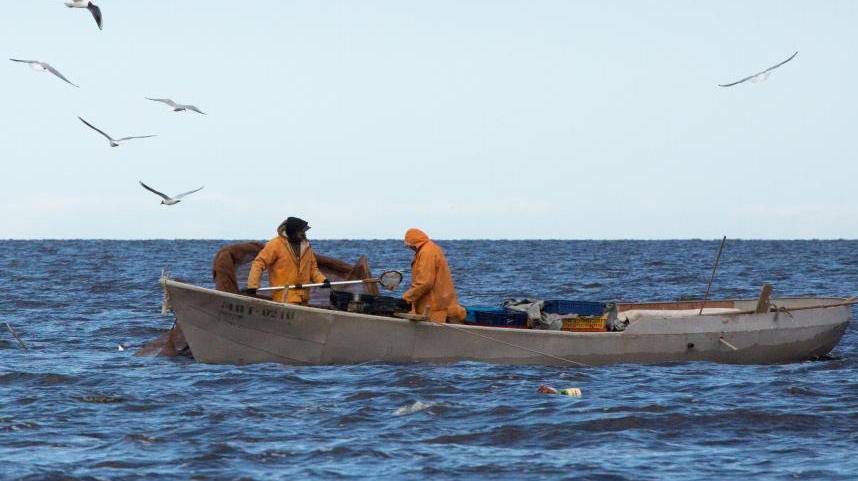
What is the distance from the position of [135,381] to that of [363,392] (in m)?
3.19

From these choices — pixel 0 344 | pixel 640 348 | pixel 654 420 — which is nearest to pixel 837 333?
pixel 640 348

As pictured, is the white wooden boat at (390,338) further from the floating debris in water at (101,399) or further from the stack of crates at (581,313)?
the floating debris in water at (101,399)

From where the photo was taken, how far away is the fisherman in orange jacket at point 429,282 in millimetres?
15141

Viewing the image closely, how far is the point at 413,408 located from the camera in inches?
482

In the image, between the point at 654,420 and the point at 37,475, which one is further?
the point at 654,420

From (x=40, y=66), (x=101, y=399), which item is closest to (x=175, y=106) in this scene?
(x=40, y=66)

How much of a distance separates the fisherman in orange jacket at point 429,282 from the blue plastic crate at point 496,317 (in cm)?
69

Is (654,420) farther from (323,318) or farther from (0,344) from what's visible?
(0,344)

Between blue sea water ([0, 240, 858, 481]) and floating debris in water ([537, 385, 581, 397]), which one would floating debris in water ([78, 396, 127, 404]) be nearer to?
blue sea water ([0, 240, 858, 481])

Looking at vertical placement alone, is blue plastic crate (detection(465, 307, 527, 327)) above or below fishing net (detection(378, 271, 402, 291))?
below

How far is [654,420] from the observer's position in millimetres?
11734

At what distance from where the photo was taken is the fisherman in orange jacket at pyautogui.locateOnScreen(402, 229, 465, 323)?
49.7 ft

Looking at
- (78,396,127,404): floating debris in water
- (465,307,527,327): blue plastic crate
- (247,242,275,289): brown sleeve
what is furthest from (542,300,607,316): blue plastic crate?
(78,396,127,404): floating debris in water

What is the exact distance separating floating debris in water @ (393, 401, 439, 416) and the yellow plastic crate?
4503 mm
